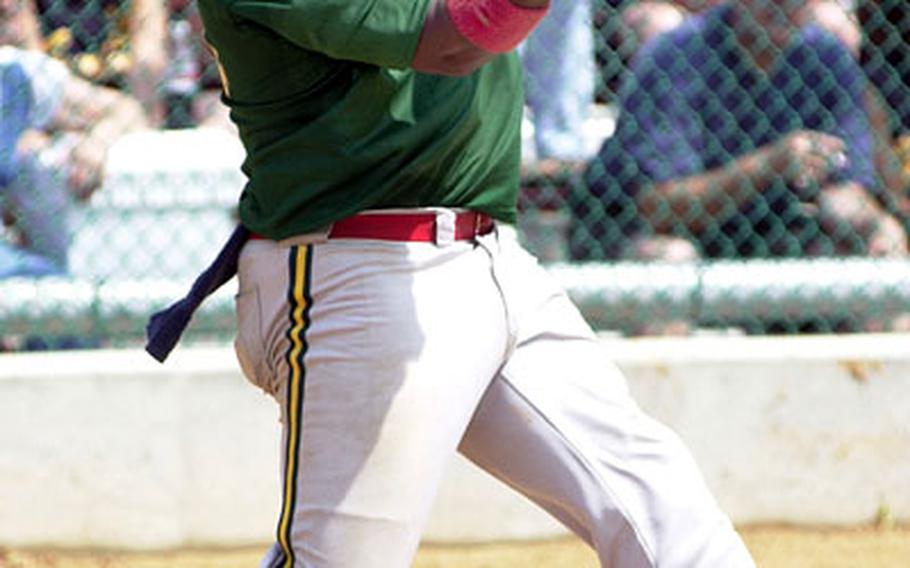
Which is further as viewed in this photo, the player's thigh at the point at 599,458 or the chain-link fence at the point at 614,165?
the chain-link fence at the point at 614,165

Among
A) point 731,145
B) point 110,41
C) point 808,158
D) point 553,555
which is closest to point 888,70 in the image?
point 808,158

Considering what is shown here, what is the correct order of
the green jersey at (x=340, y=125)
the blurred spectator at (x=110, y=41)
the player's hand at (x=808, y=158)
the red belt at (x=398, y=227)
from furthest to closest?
1. the player's hand at (x=808, y=158)
2. the blurred spectator at (x=110, y=41)
3. the red belt at (x=398, y=227)
4. the green jersey at (x=340, y=125)

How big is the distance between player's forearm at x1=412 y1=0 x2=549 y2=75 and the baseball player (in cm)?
1

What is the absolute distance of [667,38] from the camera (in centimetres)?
479

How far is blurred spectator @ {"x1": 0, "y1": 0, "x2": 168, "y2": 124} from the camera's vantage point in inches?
182

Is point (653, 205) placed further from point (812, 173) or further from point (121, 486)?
point (121, 486)

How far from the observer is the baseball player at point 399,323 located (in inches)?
102

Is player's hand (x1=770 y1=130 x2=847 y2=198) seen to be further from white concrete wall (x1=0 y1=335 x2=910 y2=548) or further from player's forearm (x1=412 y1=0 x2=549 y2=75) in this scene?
player's forearm (x1=412 y1=0 x2=549 y2=75)

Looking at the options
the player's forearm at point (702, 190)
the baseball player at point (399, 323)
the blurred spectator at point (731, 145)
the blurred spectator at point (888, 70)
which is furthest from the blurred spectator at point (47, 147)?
the blurred spectator at point (888, 70)

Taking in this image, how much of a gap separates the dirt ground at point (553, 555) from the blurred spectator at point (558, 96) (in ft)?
3.62

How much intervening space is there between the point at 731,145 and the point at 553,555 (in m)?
1.29

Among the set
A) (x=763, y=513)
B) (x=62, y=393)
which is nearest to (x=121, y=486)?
(x=62, y=393)

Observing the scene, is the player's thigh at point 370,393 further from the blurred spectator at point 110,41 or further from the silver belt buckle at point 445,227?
the blurred spectator at point 110,41

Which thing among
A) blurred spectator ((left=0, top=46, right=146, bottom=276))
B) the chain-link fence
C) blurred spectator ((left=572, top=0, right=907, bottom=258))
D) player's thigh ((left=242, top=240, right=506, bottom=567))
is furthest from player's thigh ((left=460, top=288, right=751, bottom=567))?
blurred spectator ((left=0, top=46, right=146, bottom=276))
